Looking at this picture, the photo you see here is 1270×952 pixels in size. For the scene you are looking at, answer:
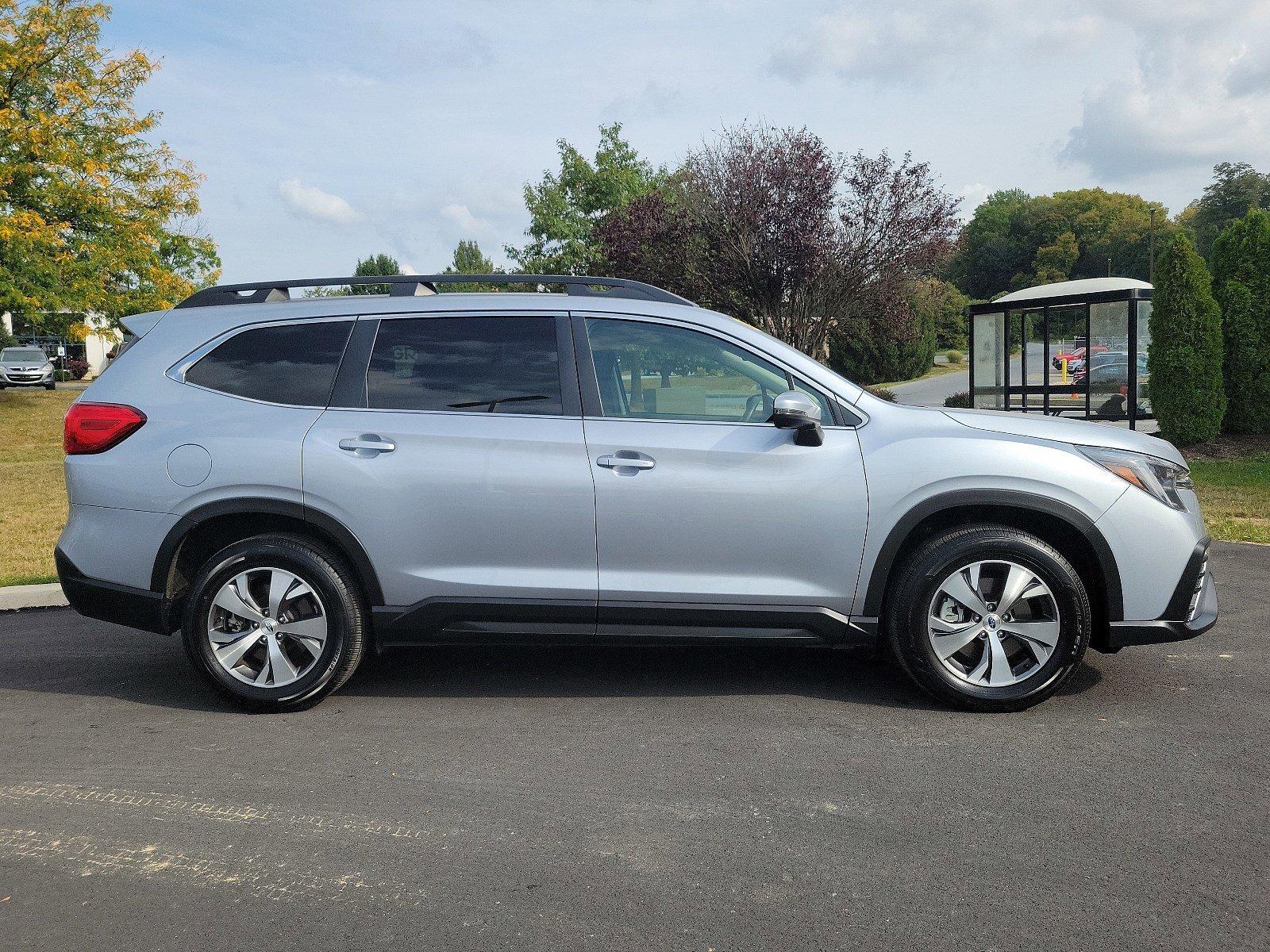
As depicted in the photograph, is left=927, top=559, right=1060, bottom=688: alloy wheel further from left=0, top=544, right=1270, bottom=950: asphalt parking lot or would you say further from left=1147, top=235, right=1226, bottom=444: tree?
left=1147, top=235, right=1226, bottom=444: tree

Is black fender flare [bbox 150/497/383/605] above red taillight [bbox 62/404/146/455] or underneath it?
underneath

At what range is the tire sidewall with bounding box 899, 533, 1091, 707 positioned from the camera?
15.4 feet

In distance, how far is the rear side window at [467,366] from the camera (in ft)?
16.2

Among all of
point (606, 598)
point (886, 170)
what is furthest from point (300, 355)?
point (886, 170)

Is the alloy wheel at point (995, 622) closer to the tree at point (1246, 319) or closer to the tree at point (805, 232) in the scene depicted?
the tree at point (1246, 319)

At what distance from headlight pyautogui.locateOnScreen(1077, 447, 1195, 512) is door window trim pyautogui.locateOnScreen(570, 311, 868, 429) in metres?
1.03

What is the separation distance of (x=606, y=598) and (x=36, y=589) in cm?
479

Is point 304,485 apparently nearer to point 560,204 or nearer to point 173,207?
point 173,207

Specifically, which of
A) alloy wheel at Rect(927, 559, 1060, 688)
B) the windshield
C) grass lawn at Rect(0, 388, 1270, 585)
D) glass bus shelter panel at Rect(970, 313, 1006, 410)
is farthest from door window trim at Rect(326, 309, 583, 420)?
the windshield

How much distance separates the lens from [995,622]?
475 cm

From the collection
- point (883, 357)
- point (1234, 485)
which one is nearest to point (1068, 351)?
point (1234, 485)

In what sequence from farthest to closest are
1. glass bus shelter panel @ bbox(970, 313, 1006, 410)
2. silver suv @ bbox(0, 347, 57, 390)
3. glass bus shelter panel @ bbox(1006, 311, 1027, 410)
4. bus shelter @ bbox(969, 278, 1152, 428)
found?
silver suv @ bbox(0, 347, 57, 390) < glass bus shelter panel @ bbox(970, 313, 1006, 410) < glass bus shelter panel @ bbox(1006, 311, 1027, 410) < bus shelter @ bbox(969, 278, 1152, 428)

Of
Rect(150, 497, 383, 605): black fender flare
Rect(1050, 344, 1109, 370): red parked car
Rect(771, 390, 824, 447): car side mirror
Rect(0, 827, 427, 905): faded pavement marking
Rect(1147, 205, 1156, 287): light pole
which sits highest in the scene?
Rect(1147, 205, 1156, 287): light pole

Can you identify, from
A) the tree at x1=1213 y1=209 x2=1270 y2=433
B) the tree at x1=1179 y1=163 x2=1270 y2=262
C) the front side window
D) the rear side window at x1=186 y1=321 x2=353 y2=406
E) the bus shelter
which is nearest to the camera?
the front side window
